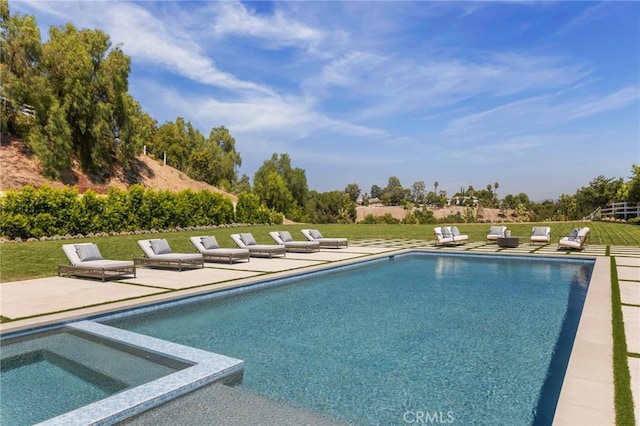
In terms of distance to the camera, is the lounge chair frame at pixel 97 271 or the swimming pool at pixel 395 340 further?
the lounge chair frame at pixel 97 271

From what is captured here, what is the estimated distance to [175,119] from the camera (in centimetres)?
5931

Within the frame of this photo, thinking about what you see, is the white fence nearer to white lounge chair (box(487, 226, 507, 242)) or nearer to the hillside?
white lounge chair (box(487, 226, 507, 242))

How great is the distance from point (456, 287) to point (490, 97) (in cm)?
2077

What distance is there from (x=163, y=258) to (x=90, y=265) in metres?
1.70

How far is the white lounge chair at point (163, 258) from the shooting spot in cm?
970

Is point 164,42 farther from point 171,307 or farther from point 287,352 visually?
point 287,352

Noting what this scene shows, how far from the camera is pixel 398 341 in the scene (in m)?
4.92

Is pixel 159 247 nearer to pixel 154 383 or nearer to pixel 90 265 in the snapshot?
pixel 90 265

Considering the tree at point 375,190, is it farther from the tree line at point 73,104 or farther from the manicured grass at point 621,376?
the manicured grass at point 621,376

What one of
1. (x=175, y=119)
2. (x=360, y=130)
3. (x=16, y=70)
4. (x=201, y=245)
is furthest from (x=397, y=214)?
(x=201, y=245)

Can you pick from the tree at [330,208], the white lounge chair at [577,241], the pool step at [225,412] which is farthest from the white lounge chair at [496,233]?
the tree at [330,208]

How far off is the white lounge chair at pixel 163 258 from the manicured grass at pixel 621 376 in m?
8.44

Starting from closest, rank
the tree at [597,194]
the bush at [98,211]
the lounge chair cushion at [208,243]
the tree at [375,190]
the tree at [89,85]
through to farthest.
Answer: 1. the lounge chair cushion at [208,243]
2. the bush at [98,211]
3. the tree at [89,85]
4. the tree at [597,194]
5. the tree at [375,190]

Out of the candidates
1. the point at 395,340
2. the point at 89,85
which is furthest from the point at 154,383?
the point at 89,85
